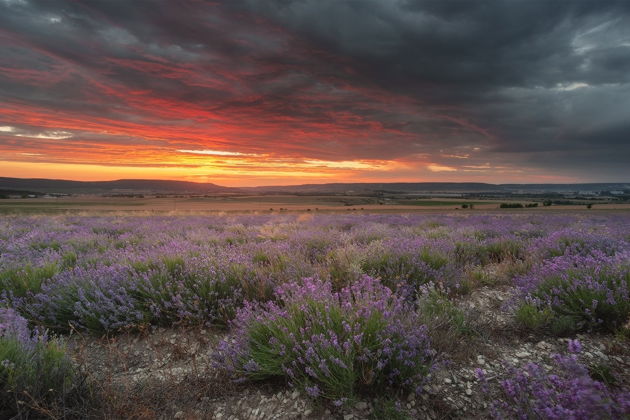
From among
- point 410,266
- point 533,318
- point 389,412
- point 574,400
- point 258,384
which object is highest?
point 574,400

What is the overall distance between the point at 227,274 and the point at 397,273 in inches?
104

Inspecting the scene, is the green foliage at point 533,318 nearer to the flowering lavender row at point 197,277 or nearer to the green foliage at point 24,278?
the flowering lavender row at point 197,277

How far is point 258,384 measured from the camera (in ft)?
9.04

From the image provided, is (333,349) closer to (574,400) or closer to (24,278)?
(574,400)

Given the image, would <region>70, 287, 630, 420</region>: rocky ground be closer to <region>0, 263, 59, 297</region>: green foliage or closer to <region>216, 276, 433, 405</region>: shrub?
<region>216, 276, 433, 405</region>: shrub

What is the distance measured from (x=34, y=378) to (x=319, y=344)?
225 cm

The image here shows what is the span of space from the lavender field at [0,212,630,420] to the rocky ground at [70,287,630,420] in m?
0.01

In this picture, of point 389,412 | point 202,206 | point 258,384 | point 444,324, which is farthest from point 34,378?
point 202,206

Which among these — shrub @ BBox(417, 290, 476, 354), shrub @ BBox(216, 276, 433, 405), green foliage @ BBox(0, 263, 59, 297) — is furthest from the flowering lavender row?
shrub @ BBox(216, 276, 433, 405)

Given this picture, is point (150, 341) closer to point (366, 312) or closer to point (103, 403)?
point (103, 403)

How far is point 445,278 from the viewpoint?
4.70 m

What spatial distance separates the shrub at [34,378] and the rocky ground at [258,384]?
20 centimetres

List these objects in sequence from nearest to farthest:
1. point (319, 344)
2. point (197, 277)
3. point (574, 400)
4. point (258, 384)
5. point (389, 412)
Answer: point (574, 400), point (389, 412), point (319, 344), point (258, 384), point (197, 277)

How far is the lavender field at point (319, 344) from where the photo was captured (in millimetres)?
2309
